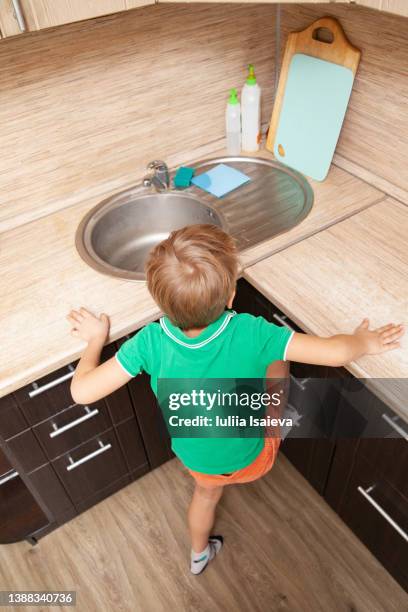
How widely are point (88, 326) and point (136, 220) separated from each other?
23.0 inches

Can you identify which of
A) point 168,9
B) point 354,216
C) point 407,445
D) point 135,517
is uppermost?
point 168,9

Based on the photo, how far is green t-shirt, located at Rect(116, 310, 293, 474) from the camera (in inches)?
39.4

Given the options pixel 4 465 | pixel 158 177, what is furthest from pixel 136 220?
pixel 4 465

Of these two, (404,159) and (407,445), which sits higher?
(404,159)

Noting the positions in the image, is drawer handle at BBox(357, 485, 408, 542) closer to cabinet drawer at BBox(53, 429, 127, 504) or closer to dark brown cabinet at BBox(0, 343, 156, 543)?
dark brown cabinet at BBox(0, 343, 156, 543)

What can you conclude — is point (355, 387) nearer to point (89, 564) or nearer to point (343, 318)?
point (343, 318)

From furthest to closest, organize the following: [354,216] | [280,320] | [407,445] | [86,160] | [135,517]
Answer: [135,517] < [86,160] < [354,216] < [280,320] < [407,445]

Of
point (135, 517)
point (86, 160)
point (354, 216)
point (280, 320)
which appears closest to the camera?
point (280, 320)

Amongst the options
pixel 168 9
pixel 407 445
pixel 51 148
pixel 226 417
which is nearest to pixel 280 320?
pixel 226 417

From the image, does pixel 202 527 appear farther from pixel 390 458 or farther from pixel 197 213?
pixel 197 213

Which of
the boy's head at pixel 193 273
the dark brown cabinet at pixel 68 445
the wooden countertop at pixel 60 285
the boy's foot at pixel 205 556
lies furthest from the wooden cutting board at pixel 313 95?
the boy's foot at pixel 205 556

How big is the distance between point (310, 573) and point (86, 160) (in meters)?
1.41

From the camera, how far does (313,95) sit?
1465mm

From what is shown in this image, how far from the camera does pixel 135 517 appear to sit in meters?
1.65
